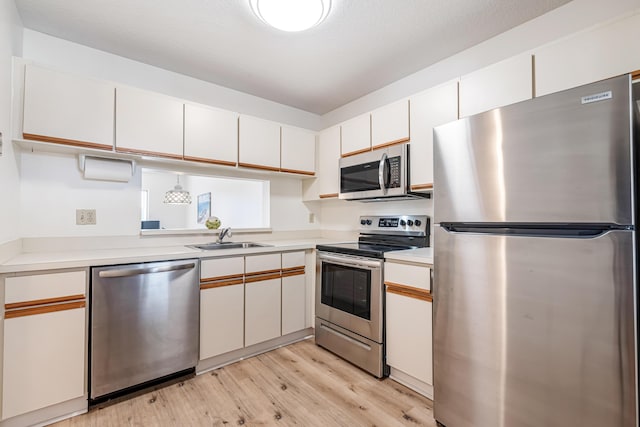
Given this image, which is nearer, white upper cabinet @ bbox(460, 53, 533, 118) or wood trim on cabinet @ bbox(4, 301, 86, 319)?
wood trim on cabinet @ bbox(4, 301, 86, 319)

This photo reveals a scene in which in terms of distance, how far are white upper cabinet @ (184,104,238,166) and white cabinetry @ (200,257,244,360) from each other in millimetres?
874

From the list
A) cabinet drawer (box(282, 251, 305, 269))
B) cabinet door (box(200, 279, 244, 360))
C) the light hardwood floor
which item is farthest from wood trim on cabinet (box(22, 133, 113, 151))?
the light hardwood floor

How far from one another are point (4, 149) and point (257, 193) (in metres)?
1.94

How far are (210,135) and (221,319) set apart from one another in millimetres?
1482

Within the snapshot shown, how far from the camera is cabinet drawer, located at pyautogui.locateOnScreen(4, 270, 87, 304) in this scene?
153 centimetres

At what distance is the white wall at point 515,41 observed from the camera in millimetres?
1709

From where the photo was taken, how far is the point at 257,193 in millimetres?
3277

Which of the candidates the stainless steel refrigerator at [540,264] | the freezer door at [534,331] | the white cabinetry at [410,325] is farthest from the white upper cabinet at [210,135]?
the freezer door at [534,331]

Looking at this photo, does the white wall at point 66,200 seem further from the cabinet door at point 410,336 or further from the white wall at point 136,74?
the cabinet door at point 410,336

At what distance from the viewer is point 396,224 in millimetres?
2621

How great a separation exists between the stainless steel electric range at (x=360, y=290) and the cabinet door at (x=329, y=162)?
0.50m

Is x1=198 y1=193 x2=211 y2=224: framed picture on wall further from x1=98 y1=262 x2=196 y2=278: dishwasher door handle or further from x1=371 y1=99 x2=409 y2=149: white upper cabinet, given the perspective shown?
x1=371 y1=99 x2=409 y2=149: white upper cabinet

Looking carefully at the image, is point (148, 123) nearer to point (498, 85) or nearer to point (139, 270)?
point (139, 270)

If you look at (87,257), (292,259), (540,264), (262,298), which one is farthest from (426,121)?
(87,257)
